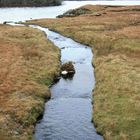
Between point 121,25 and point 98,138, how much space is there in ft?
213

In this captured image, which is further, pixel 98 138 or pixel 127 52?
pixel 127 52

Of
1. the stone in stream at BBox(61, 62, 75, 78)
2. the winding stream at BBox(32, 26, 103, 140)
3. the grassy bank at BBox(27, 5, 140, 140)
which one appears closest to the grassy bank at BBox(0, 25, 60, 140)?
the stone in stream at BBox(61, 62, 75, 78)

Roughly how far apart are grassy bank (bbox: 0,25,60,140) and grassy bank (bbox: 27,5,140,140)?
711 cm

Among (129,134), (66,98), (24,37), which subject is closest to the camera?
(129,134)

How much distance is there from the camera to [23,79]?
51.5m

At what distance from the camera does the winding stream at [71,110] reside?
3619 cm

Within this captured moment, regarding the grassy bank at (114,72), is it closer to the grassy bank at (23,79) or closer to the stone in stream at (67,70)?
the stone in stream at (67,70)

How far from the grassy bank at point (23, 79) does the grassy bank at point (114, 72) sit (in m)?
7.11

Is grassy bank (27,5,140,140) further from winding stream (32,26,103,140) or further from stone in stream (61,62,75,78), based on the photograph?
stone in stream (61,62,75,78)

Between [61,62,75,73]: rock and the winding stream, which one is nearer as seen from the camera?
the winding stream

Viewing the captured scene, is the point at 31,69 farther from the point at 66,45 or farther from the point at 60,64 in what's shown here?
the point at 66,45

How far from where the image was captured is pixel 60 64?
62.3 metres

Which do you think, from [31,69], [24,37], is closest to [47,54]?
[31,69]

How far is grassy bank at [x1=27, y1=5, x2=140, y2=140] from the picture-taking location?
37219 mm
